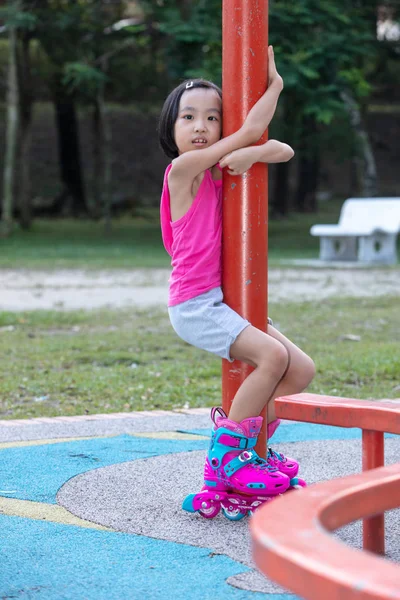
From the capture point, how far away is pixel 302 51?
61.3 ft

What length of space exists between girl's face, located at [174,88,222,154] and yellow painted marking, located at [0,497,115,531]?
4.09 feet

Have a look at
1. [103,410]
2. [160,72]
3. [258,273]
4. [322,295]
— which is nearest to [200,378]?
[103,410]

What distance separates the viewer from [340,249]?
1636 centimetres

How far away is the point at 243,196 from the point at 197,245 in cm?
22

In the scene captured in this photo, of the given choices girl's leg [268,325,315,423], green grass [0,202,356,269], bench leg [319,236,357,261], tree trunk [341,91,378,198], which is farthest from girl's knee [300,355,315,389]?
tree trunk [341,91,378,198]

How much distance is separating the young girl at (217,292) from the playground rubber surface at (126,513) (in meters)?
0.16

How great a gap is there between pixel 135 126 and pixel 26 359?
108 feet

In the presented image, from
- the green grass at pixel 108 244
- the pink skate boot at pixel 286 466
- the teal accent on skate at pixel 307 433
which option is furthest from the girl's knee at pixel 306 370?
the green grass at pixel 108 244

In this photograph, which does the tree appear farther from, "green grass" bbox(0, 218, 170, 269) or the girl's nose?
the girl's nose

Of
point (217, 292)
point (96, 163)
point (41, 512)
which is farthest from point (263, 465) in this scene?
point (96, 163)

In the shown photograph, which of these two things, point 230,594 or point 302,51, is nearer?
point 230,594

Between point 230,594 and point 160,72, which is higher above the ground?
point 160,72

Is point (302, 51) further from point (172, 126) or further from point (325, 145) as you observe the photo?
point (172, 126)

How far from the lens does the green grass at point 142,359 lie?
5.61m
